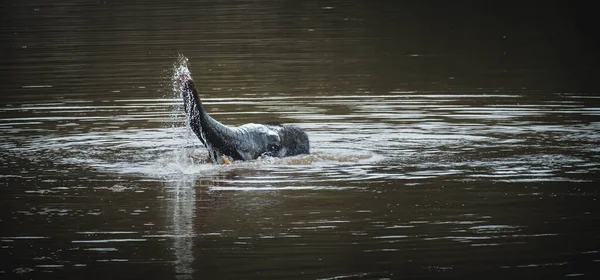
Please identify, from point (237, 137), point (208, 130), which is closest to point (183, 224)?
point (208, 130)

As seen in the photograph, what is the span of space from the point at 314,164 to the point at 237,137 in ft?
3.47

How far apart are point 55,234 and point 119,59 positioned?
19102 millimetres

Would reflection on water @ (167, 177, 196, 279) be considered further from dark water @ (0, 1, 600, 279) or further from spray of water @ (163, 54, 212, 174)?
spray of water @ (163, 54, 212, 174)

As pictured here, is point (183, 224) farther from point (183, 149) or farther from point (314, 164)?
point (183, 149)

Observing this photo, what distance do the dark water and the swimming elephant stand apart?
24cm

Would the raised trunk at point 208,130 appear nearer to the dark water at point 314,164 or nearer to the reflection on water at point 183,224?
the dark water at point 314,164

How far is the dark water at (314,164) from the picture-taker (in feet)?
41.1

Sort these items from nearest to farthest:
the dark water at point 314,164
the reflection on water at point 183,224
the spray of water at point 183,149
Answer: the reflection on water at point 183,224, the dark water at point 314,164, the spray of water at point 183,149

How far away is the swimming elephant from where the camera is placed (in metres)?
15.9

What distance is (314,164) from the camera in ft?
56.3

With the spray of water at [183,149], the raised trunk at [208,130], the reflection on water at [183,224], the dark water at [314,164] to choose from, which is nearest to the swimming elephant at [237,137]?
the raised trunk at [208,130]

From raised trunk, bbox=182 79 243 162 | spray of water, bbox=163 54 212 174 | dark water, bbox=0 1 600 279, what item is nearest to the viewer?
dark water, bbox=0 1 600 279

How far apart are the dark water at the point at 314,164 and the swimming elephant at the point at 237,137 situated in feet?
0.78

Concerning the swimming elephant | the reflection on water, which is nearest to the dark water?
the reflection on water
